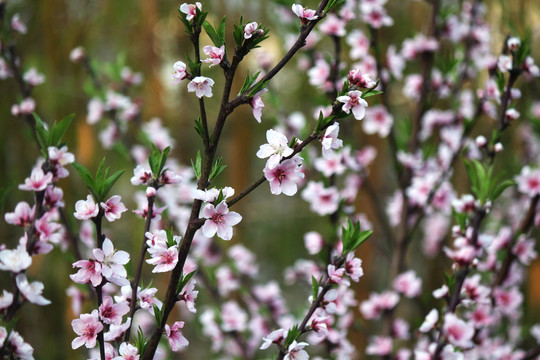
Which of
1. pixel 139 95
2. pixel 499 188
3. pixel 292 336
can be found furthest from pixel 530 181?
pixel 139 95

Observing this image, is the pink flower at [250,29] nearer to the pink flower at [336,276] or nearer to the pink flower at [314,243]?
the pink flower at [336,276]

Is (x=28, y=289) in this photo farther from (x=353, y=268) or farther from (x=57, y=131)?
(x=353, y=268)

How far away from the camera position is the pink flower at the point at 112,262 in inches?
33.8

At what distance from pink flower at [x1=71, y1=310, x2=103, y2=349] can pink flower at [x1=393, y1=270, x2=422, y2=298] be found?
3.64 ft

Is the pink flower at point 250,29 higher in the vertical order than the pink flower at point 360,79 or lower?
higher

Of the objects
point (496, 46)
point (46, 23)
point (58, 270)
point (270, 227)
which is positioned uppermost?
point (270, 227)

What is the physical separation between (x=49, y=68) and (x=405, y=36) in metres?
2.02

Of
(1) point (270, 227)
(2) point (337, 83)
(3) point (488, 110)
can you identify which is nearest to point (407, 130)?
(3) point (488, 110)

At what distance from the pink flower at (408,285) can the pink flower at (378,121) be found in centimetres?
50

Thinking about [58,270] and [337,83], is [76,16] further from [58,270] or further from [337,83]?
[337,83]

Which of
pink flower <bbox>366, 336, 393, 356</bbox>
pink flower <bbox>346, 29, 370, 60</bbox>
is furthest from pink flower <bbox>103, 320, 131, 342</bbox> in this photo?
pink flower <bbox>346, 29, 370, 60</bbox>

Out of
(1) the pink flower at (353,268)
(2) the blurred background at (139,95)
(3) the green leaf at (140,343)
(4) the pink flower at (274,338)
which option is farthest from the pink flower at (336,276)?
(2) the blurred background at (139,95)

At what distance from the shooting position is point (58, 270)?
266 centimetres

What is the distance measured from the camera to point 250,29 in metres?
0.83
